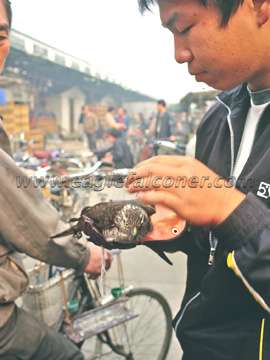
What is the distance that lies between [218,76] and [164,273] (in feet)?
12.6

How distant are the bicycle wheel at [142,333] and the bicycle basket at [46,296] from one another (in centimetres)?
58

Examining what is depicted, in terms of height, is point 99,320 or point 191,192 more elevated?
point 191,192

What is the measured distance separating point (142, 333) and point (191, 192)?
8.78 feet

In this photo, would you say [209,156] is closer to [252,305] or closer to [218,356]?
[252,305]

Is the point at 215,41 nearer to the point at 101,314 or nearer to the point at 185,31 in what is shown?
the point at 185,31

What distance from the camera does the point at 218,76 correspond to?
3.64ft

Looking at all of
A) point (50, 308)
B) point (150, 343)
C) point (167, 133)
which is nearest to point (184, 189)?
point (50, 308)

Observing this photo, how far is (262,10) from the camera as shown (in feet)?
3.27

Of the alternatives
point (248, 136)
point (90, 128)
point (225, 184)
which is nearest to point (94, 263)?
point (248, 136)

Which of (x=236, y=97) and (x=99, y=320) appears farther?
(x=99, y=320)

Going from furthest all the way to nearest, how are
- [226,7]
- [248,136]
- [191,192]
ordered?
1. [248,136]
2. [226,7]
3. [191,192]

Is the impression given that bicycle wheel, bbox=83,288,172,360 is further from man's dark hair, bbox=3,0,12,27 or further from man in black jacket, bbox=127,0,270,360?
man's dark hair, bbox=3,0,12,27

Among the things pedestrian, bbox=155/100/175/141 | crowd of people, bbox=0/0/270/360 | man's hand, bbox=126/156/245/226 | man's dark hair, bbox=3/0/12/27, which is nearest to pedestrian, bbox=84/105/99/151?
pedestrian, bbox=155/100/175/141

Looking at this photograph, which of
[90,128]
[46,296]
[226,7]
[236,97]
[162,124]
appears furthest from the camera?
[90,128]
